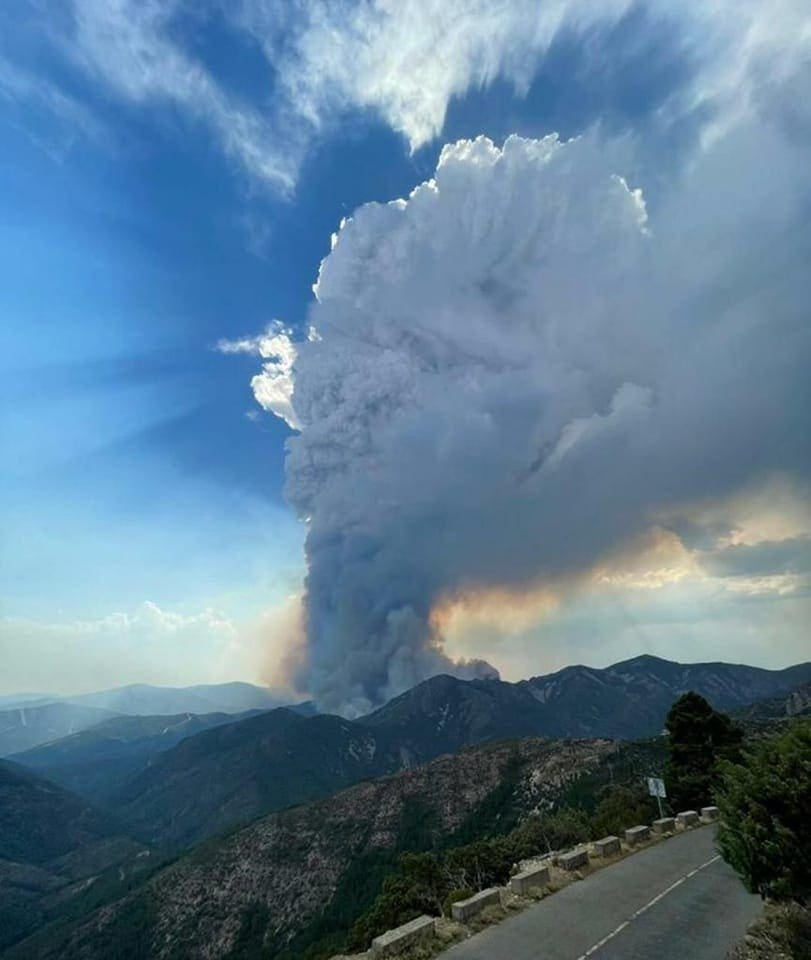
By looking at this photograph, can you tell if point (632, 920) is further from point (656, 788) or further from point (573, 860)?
point (656, 788)

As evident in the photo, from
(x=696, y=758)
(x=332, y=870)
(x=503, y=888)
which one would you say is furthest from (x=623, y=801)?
(x=332, y=870)

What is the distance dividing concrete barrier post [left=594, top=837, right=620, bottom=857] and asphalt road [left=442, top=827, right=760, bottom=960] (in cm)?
158

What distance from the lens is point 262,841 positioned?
137125 mm

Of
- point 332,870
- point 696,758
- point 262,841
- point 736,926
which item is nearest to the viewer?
point 736,926

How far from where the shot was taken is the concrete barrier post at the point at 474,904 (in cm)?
1225

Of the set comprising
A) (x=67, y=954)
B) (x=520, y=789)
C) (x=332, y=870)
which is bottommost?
(x=67, y=954)

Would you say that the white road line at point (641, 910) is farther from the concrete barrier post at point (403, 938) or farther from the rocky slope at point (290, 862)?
the rocky slope at point (290, 862)

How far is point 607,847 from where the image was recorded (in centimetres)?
1862

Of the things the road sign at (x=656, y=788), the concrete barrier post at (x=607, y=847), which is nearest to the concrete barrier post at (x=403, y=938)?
the concrete barrier post at (x=607, y=847)

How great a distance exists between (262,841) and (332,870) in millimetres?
21057

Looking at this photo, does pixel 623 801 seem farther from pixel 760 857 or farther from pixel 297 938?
pixel 297 938

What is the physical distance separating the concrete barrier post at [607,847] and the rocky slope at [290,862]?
385 feet

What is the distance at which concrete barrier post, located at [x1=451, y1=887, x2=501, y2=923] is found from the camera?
12250 mm

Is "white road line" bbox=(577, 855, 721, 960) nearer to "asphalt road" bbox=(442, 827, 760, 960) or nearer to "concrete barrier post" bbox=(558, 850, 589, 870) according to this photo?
"asphalt road" bbox=(442, 827, 760, 960)
